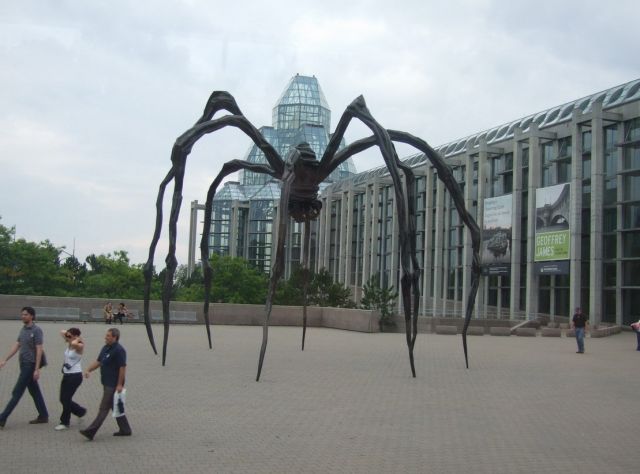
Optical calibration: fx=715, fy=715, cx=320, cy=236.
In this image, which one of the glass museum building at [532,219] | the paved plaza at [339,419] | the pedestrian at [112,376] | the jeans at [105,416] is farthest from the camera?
the glass museum building at [532,219]

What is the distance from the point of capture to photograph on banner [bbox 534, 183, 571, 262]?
41.9 meters

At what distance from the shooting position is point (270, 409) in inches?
350

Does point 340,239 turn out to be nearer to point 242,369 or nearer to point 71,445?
point 242,369

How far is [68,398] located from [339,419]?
3.03 metres

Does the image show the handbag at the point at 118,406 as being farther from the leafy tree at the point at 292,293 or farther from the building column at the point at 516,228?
the building column at the point at 516,228

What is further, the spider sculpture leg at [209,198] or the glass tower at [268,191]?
the glass tower at [268,191]

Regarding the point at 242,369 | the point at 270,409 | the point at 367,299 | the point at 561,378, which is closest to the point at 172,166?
the point at 242,369

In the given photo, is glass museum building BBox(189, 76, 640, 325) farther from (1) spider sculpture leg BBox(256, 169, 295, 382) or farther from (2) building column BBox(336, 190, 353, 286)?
(1) spider sculpture leg BBox(256, 169, 295, 382)

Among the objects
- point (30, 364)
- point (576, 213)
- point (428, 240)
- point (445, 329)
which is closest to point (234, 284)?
point (428, 240)

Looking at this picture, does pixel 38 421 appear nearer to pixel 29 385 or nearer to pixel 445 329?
pixel 29 385

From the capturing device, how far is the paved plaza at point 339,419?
6.34m

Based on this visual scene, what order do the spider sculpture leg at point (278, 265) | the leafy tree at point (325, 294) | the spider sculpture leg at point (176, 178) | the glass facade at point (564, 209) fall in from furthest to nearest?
1. the glass facade at point (564, 209)
2. the leafy tree at point (325, 294)
3. the spider sculpture leg at point (176, 178)
4. the spider sculpture leg at point (278, 265)

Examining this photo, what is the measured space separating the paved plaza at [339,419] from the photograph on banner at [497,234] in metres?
32.0

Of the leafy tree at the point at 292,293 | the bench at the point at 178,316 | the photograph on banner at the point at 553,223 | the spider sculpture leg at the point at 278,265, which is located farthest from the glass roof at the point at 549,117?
the spider sculpture leg at the point at 278,265
